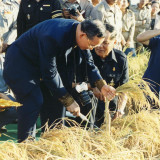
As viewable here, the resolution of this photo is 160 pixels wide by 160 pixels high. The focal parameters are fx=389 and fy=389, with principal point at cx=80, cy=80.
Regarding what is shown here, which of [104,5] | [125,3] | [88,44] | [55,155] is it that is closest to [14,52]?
[88,44]

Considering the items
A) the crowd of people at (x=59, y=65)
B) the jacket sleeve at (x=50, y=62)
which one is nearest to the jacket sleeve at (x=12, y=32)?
the crowd of people at (x=59, y=65)

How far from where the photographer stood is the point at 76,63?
12.6ft

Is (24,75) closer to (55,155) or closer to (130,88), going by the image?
(130,88)

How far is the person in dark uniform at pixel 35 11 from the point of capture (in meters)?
4.94

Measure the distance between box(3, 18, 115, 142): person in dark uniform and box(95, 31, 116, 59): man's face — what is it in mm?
391

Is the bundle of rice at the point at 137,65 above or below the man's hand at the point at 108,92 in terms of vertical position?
below

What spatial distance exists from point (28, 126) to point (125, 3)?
4.53 metres

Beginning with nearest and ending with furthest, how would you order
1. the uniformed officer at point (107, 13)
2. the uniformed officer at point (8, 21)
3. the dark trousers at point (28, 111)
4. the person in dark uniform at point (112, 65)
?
1. the dark trousers at point (28, 111)
2. the person in dark uniform at point (112, 65)
3. the uniformed officer at point (8, 21)
4. the uniformed officer at point (107, 13)

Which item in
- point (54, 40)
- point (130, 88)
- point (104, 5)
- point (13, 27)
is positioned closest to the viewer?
point (54, 40)

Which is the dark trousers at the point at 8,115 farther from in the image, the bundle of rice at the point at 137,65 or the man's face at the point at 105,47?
the bundle of rice at the point at 137,65

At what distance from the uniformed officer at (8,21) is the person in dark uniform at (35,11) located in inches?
20.2

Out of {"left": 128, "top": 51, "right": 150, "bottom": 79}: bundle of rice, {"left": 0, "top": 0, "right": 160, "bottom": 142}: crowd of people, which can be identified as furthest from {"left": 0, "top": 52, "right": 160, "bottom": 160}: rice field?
{"left": 128, "top": 51, "right": 150, "bottom": 79}: bundle of rice

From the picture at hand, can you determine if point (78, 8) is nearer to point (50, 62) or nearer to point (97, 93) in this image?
point (97, 93)

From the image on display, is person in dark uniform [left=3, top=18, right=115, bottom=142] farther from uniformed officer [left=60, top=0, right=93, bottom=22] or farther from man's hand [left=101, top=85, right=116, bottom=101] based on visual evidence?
uniformed officer [left=60, top=0, right=93, bottom=22]
